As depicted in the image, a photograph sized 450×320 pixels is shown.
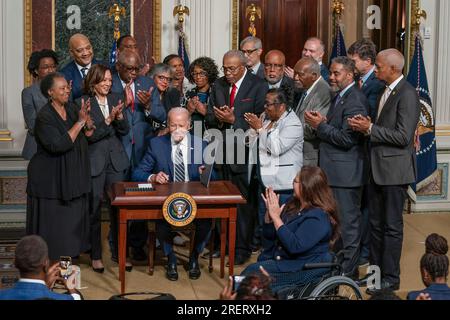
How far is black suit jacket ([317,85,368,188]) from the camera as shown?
718 cm

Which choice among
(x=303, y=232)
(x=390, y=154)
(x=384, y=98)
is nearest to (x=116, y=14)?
(x=384, y=98)

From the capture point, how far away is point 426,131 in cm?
943

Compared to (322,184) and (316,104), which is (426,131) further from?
(322,184)

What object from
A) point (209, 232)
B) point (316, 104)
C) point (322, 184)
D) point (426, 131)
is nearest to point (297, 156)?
point (316, 104)

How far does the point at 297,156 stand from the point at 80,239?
1.86m

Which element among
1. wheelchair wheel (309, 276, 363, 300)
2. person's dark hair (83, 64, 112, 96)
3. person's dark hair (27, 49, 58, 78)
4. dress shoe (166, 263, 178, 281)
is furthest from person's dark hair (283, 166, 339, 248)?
person's dark hair (27, 49, 58, 78)

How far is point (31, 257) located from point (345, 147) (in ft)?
10.8

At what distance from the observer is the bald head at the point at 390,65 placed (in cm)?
697

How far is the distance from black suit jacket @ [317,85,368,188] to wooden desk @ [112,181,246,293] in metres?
0.80

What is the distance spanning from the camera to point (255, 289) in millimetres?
4254

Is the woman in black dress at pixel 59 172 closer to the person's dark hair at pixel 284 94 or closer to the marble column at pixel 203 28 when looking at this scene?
the person's dark hair at pixel 284 94

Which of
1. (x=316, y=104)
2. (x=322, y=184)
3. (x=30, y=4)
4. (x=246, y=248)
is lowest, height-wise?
→ (x=246, y=248)

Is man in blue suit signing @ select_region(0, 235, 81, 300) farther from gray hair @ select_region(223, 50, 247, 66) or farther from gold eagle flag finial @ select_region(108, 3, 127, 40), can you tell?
gold eagle flag finial @ select_region(108, 3, 127, 40)

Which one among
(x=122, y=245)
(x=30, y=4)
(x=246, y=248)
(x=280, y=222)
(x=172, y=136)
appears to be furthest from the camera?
(x=30, y=4)
